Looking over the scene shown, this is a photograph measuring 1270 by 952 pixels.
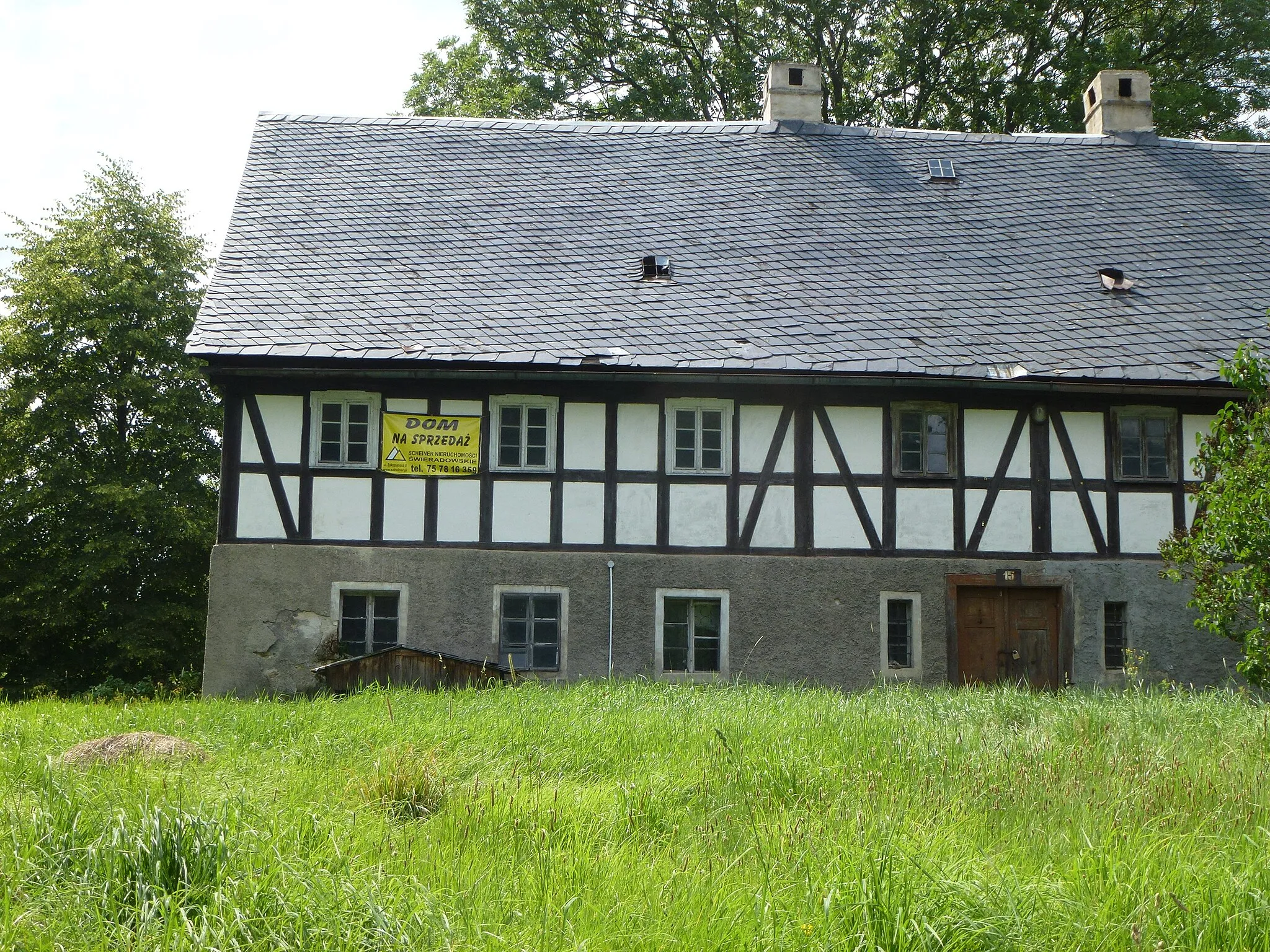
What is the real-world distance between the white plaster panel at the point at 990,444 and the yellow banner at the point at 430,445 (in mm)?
5722

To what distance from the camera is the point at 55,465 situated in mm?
21469

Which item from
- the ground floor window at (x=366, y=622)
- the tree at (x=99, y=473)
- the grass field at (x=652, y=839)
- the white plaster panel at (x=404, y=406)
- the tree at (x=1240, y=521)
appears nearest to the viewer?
the grass field at (x=652, y=839)

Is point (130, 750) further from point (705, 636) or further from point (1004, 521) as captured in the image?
point (1004, 521)

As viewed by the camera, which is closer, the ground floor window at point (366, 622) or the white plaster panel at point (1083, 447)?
the ground floor window at point (366, 622)

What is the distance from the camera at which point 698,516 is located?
14.1 meters

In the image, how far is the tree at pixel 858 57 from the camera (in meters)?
26.8

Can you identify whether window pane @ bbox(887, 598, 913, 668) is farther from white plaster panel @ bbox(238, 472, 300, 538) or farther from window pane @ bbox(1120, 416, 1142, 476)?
white plaster panel @ bbox(238, 472, 300, 538)

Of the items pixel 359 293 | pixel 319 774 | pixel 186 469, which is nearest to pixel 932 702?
pixel 319 774

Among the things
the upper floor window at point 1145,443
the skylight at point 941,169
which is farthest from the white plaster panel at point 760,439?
the skylight at point 941,169

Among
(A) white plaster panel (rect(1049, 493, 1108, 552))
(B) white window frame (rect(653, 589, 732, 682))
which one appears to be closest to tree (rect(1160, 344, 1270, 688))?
(A) white plaster panel (rect(1049, 493, 1108, 552))

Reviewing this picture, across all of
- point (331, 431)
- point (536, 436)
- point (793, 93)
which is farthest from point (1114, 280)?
point (331, 431)

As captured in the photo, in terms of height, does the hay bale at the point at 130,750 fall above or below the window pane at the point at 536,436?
below

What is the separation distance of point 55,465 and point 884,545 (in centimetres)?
1500

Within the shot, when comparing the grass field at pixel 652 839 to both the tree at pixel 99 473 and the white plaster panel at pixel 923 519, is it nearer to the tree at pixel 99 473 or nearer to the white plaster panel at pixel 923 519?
the white plaster panel at pixel 923 519
